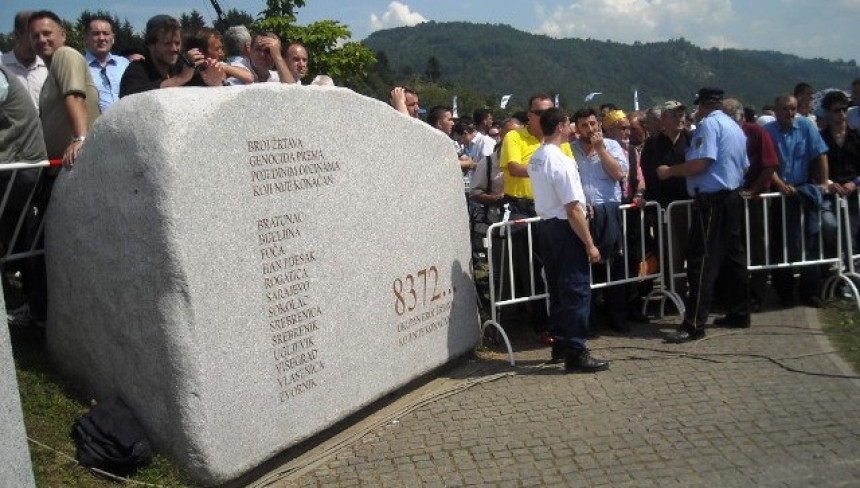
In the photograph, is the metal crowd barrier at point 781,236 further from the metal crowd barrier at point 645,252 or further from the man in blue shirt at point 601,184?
the man in blue shirt at point 601,184

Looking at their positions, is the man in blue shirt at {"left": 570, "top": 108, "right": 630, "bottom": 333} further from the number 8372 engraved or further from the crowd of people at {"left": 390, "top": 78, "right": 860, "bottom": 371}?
the number 8372 engraved

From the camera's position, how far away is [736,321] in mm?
8008

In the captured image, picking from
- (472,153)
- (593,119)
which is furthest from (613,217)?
(472,153)

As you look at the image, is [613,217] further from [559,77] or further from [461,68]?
[461,68]

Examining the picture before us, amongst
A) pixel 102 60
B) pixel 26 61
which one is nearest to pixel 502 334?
pixel 102 60

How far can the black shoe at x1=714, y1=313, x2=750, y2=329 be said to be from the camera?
797 centimetres

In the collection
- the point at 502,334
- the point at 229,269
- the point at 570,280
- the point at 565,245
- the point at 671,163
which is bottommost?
the point at 502,334

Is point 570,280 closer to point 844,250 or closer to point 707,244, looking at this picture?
point 707,244

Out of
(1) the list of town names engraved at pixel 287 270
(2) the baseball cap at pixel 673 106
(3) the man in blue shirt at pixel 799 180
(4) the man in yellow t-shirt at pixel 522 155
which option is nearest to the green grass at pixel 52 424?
(1) the list of town names engraved at pixel 287 270

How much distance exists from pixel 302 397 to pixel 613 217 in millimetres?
3831

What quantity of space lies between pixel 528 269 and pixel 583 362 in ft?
4.32

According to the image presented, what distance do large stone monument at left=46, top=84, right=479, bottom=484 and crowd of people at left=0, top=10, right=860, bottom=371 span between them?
720 millimetres

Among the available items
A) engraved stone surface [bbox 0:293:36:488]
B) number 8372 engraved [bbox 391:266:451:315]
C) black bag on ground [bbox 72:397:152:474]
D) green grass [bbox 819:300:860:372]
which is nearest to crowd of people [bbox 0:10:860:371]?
green grass [bbox 819:300:860:372]

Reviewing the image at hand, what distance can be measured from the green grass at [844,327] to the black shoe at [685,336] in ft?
3.64
